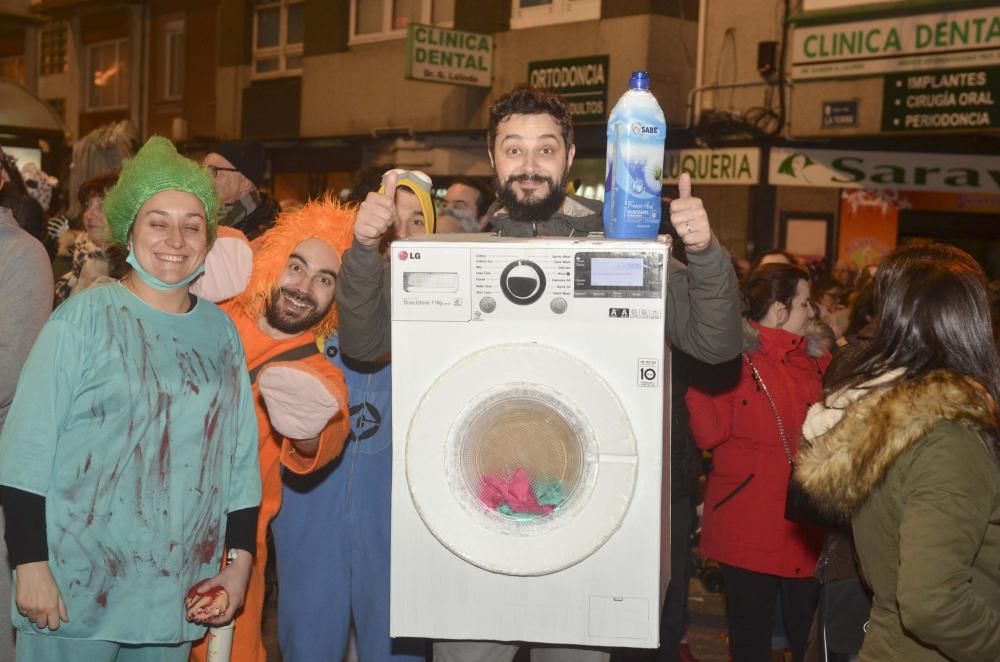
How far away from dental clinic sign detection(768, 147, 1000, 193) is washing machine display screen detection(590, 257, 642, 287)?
9322 millimetres

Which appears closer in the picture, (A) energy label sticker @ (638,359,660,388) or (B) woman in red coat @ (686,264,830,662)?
(A) energy label sticker @ (638,359,660,388)

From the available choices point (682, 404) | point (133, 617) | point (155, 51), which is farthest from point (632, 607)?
point (155, 51)

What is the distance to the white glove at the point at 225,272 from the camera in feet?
13.3

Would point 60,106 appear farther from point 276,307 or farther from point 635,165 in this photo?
point 635,165

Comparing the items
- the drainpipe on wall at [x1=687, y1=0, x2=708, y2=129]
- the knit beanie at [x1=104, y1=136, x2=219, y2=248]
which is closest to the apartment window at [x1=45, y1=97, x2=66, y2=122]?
the drainpipe on wall at [x1=687, y1=0, x2=708, y2=129]

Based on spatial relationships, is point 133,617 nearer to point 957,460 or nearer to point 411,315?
point 411,315

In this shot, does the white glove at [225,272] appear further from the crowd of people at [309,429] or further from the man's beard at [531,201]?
the man's beard at [531,201]

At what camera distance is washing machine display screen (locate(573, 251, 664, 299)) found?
2.89m

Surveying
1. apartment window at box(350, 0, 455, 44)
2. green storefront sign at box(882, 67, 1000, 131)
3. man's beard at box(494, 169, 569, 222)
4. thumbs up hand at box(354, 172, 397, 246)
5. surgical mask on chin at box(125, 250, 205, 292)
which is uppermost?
apartment window at box(350, 0, 455, 44)

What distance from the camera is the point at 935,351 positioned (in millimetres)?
2793

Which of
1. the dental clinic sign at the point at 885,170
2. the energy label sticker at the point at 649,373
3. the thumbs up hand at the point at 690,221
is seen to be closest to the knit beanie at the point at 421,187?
the thumbs up hand at the point at 690,221

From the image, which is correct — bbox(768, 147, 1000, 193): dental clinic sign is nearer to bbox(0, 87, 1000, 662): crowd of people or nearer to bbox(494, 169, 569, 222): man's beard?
bbox(0, 87, 1000, 662): crowd of people

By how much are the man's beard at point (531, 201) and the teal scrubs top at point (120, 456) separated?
3.19 feet

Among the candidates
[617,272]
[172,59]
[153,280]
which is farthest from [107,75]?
[617,272]
